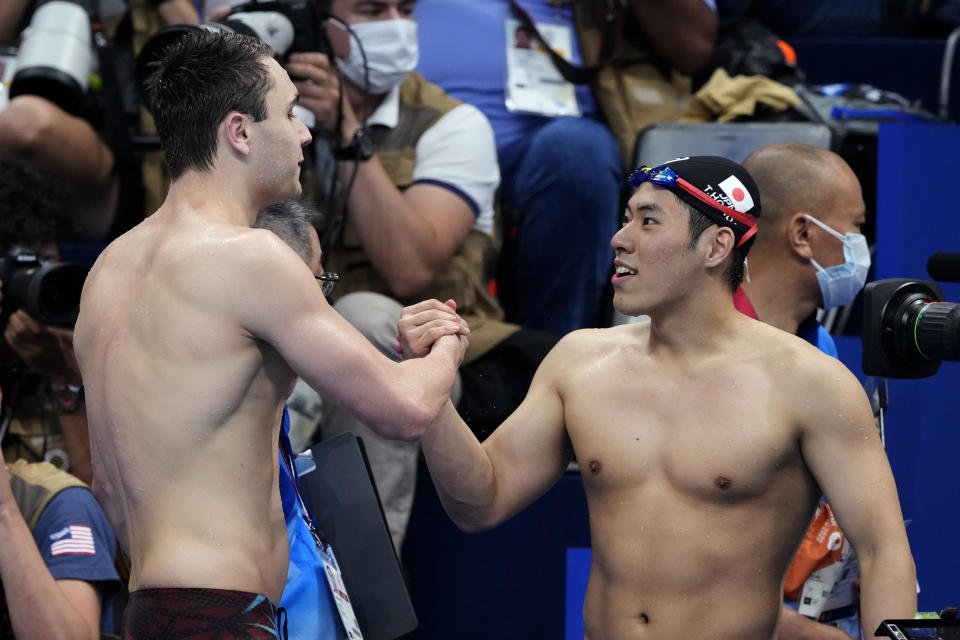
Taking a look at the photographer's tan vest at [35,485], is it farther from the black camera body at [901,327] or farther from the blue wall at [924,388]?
the blue wall at [924,388]

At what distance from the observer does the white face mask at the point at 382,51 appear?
12.2 feet

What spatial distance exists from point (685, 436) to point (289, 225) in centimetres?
98

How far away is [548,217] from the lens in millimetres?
4094

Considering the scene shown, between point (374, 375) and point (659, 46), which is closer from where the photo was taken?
point (374, 375)

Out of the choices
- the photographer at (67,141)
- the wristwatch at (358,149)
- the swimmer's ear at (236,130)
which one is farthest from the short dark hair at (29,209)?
the swimmer's ear at (236,130)

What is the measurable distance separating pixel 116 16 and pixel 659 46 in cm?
185

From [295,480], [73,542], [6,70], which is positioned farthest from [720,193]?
[6,70]

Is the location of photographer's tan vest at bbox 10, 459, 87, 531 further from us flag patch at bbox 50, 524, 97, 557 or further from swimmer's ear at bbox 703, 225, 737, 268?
swimmer's ear at bbox 703, 225, 737, 268

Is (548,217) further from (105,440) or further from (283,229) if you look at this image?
(105,440)

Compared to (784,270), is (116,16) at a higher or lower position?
higher

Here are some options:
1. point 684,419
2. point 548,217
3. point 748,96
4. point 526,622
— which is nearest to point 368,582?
point 684,419

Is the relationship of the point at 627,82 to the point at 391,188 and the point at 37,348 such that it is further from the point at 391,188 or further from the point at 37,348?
the point at 37,348

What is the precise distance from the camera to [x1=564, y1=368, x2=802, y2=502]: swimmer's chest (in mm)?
2424

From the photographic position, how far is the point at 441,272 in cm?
376
